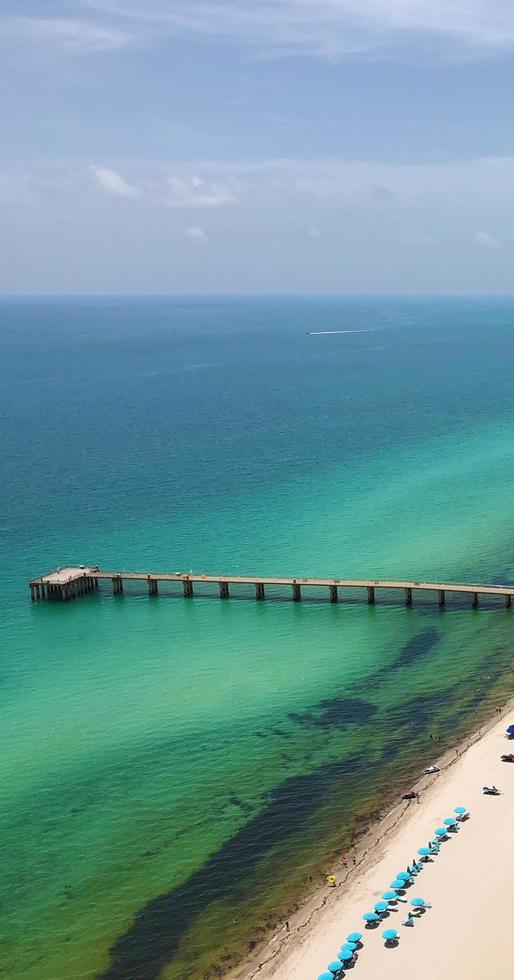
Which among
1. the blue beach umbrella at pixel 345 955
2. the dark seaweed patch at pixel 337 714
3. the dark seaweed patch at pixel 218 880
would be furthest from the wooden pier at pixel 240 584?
the blue beach umbrella at pixel 345 955

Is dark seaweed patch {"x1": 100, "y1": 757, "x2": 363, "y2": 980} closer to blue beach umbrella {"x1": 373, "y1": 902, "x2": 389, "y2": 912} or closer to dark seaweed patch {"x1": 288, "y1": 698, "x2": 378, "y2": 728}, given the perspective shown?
dark seaweed patch {"x1": 288, "y1": 698, "x2": 378, "y2": 728}

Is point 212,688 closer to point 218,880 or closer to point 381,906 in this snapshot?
point 218,880

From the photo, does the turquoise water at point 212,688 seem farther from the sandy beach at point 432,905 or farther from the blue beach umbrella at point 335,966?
the blue beach umbrella at point 335,966

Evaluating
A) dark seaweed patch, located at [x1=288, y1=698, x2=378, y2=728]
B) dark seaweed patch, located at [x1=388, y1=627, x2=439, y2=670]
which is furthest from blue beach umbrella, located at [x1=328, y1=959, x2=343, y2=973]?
dark seaweed patch, located at [x1=388, y1=627, x2=439, y2=670]

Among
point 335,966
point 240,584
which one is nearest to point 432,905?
point 335,966

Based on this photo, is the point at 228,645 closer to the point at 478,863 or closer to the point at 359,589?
the point at 359,589

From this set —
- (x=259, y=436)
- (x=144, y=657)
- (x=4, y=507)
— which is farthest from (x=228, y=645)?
(x=259, y=436)
